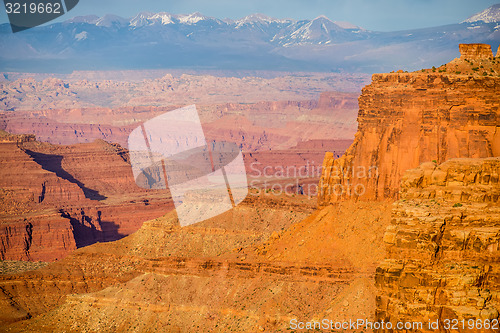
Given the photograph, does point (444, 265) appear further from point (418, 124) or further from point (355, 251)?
point (418, 124)

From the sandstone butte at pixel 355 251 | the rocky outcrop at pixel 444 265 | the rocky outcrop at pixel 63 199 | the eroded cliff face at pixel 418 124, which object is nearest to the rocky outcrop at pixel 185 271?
the sandstone butte at pixel 355 251

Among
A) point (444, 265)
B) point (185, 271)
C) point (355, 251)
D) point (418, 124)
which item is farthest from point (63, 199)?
point (444, 265)

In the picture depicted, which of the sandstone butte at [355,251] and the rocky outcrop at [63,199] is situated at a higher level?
the sandstone butte at [355,251]

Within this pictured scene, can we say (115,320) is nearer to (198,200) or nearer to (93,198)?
(198,200)

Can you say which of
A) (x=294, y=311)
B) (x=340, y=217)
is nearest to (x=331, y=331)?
(x=294, y=311)

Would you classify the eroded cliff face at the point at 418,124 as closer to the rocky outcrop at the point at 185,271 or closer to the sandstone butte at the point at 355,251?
the sandstone butte at the point at 355,251

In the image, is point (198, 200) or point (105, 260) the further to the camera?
point (198, 200)
